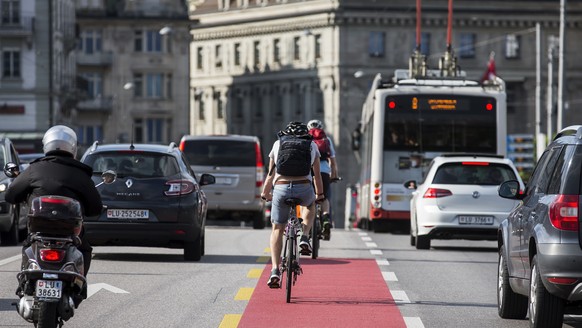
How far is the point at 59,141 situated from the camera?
11922 mm

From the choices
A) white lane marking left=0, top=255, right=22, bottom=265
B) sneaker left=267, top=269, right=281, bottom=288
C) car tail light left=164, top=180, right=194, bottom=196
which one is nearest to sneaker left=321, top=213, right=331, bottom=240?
car tail light left=164, top=180, right=194, bottom=196

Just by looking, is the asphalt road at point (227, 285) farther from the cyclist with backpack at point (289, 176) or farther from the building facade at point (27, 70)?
the building facade at point (27, 70)

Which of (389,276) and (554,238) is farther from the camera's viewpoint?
(389,276)

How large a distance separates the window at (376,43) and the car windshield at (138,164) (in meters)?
104

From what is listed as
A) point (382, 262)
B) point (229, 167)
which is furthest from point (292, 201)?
point (229, 167)

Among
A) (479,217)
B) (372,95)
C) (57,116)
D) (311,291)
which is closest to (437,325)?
(311,291)

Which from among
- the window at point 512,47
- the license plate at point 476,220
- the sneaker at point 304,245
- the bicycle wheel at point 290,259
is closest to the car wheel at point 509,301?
the bicycle wheel at point 290,259

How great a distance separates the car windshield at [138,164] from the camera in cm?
2152

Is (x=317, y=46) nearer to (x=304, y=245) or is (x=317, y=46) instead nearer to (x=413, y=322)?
(x=304, y=245)

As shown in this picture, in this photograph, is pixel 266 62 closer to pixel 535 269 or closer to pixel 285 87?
pixel 285 87

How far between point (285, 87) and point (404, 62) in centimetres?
1005

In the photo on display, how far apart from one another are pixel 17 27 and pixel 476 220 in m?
62.8

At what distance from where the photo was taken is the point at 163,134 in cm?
12069

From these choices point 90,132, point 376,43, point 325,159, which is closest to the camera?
point 325,159
